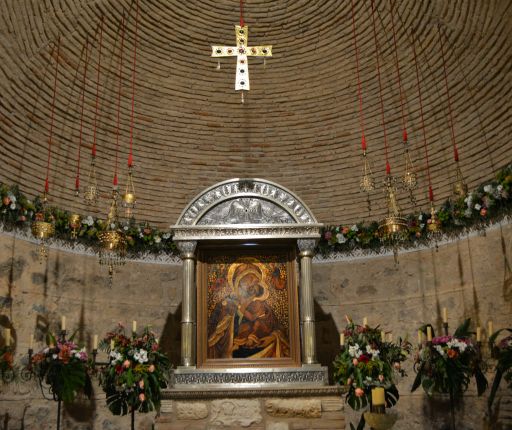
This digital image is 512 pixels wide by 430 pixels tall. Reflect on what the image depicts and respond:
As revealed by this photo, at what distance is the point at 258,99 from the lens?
12305mm

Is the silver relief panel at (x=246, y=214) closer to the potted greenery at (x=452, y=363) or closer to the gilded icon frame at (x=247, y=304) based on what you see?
the gilded icon frame at (x=247, y=304)

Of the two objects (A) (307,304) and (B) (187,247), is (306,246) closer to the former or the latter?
(A) (307,304)

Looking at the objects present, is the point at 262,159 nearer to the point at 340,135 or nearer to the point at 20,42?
the point at 340,135

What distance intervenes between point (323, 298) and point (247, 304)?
2144mm

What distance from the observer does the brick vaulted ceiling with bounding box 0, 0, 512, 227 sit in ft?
32.5

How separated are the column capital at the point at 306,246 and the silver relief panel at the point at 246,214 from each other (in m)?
0.39

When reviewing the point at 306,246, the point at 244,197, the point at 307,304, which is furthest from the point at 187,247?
the point at 307,304

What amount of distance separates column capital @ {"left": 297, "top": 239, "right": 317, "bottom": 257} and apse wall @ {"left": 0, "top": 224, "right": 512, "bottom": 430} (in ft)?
6.50

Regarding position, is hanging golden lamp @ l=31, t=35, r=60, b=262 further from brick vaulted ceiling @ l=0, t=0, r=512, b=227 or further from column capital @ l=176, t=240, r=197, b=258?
column capital @ l=176, t=240, r=197, b=258

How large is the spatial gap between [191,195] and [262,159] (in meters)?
1.61

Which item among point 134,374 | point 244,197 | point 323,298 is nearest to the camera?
point 134,374

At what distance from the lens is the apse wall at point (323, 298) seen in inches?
368

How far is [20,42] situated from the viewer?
31.7 ft

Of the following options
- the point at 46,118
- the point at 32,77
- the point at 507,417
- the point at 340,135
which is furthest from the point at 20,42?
the point at 507,417
